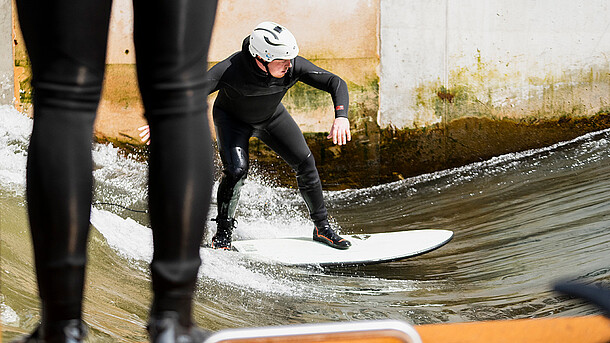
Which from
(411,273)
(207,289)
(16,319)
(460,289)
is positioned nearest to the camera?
(16,319)

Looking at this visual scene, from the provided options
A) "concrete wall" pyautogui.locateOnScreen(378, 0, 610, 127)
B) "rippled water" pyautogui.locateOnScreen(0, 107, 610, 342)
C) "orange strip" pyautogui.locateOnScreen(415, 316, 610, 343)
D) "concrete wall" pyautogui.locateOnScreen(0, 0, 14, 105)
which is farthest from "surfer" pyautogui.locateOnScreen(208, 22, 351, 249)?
"concrete wall" pyautogui.locateOnScreen(0, 0, 14, 105)

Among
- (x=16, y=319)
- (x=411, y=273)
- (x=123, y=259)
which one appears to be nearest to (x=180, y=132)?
(x=16, y=319)

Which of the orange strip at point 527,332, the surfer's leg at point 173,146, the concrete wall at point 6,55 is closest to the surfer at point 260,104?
the orange strip at point 527,332

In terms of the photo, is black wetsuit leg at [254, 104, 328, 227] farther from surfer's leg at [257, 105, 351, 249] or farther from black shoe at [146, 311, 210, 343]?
black shoe at [146, 311, 210, 343]

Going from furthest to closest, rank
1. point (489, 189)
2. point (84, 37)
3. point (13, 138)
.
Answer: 1. point (489, 189)
2. point (13, 138)
3. point (84, 37)

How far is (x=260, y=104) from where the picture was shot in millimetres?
3158

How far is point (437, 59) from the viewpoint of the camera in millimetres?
4863

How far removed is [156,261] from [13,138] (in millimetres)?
4184

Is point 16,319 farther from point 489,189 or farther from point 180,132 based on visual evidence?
point 489,189

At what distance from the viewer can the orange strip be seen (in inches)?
31.9

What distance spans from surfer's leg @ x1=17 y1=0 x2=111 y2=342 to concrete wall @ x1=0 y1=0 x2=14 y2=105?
4566mm

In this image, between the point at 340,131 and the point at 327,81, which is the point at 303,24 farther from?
the point at 340,131

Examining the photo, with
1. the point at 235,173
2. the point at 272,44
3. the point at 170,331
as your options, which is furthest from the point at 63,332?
the point at 235,173

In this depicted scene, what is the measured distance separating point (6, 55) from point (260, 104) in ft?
8.66
